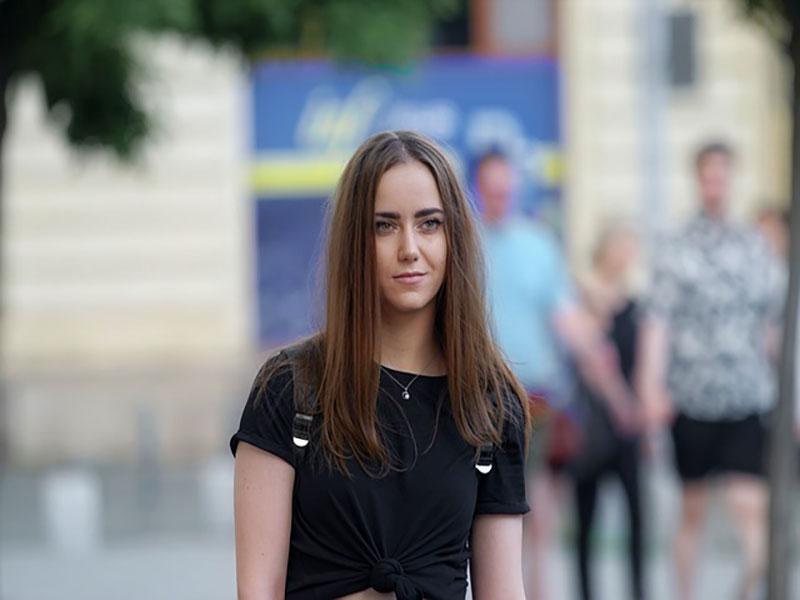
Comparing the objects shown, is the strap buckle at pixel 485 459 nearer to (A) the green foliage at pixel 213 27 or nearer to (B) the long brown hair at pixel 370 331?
(B) the long brown hair at pixel 370 331

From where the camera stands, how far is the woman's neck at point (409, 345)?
3.80m

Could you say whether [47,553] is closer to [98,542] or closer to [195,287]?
[98,542]

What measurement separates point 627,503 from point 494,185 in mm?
1576

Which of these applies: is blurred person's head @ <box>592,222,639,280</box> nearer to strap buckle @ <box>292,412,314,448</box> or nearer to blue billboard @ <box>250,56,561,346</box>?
strap buckle @ <box>292,412,314,448</box>

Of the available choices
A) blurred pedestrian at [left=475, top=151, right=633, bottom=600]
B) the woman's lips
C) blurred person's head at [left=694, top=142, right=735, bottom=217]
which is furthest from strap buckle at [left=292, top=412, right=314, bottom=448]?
blurred person's head at [left=694, top=142, right=735, bottom=217]

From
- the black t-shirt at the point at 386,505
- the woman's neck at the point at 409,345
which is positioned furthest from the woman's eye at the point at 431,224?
the black t-shirt at the point at 386,505

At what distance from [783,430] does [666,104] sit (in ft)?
38.7

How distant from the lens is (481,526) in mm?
3869

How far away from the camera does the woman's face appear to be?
3.74 meters

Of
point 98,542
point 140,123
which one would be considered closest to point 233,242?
point 98,542

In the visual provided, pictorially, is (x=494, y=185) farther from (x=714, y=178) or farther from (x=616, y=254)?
(x=616, y=254)

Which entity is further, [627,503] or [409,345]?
[627,503]

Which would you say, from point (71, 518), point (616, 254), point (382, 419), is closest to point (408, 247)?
point (382, 419)

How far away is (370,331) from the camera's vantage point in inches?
147
